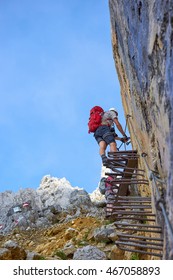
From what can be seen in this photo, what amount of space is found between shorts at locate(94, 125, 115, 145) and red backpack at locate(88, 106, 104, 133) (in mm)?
172

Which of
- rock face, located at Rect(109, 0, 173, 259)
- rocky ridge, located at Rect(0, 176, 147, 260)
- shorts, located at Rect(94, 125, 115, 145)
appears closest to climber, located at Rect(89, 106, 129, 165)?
shorts, located at Rect(94, 125, 115, 145)

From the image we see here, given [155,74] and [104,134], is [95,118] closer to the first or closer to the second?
[104,134]

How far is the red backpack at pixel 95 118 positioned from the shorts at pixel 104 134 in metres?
0.17

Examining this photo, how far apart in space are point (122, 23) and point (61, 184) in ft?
80.7

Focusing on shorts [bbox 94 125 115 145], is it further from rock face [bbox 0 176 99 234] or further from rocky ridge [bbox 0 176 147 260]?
rock face [bbox 0 176 99 234]

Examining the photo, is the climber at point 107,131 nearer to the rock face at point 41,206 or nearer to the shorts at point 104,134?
the shorts at point 104,134

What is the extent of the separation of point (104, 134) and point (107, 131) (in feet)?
0.57

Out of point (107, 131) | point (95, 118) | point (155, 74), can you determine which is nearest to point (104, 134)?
point (107, 131)

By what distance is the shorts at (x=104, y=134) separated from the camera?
15695 mm

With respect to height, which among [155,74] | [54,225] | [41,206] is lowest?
[155,74]

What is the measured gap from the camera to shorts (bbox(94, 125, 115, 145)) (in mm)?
15695

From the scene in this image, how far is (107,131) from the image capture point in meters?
16.0

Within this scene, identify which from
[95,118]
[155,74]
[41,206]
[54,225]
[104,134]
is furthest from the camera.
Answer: [41,206]

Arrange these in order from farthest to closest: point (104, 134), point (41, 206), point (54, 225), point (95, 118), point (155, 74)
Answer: point (41, 206) → point (54, 225) → point (95, 118) → point (104, 134) → point (155, 74)
